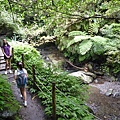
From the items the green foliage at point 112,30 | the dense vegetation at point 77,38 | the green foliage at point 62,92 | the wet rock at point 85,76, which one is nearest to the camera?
the green foliage at point 62,92

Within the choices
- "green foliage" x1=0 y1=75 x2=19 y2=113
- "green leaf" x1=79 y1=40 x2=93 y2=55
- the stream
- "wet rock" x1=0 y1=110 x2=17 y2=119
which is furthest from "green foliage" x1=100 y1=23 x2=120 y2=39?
"wet rock" x1=0 y1=110 x2=17 y2=119

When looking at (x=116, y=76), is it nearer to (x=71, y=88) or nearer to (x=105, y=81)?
(x=105, y=81)

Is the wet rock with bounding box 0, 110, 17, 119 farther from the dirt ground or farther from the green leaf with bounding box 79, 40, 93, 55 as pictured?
the green leaf with bounding box 79, 40, 93, 55

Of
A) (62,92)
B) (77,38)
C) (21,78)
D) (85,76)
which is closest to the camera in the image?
(21,78)

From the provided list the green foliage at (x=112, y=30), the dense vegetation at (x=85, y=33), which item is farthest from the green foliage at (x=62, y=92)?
the green foliage at (x=112, y=30)

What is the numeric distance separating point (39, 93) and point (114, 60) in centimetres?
596

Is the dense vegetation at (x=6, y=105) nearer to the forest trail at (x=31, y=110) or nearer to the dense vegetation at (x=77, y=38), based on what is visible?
the forest trail at (x=31, y=110)

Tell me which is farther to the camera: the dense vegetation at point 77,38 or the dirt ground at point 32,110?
the dense vegetation at point 77,38

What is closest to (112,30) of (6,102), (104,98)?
(104,98)

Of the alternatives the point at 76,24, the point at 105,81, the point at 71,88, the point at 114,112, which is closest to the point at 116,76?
the point at 105,81

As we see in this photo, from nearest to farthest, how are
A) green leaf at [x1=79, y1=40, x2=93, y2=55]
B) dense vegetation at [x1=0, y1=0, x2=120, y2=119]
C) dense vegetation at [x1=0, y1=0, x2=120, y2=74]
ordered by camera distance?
dense vegetation at [x1=0, y1=0, x2=120, y2=119] < dense vegetation at [x1=0, y1=0, x2=120, y2=74] < green leaf at [x1=79, y1=40, x2=93, y2=55]

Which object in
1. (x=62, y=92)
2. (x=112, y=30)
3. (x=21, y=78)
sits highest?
(x=112, y=30)

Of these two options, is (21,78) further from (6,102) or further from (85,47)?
(85,47)

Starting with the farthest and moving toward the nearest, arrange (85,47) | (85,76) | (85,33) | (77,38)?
Result: 1. (85,33)
2. (77,38)
3. (85,47)
4. (85,76)
